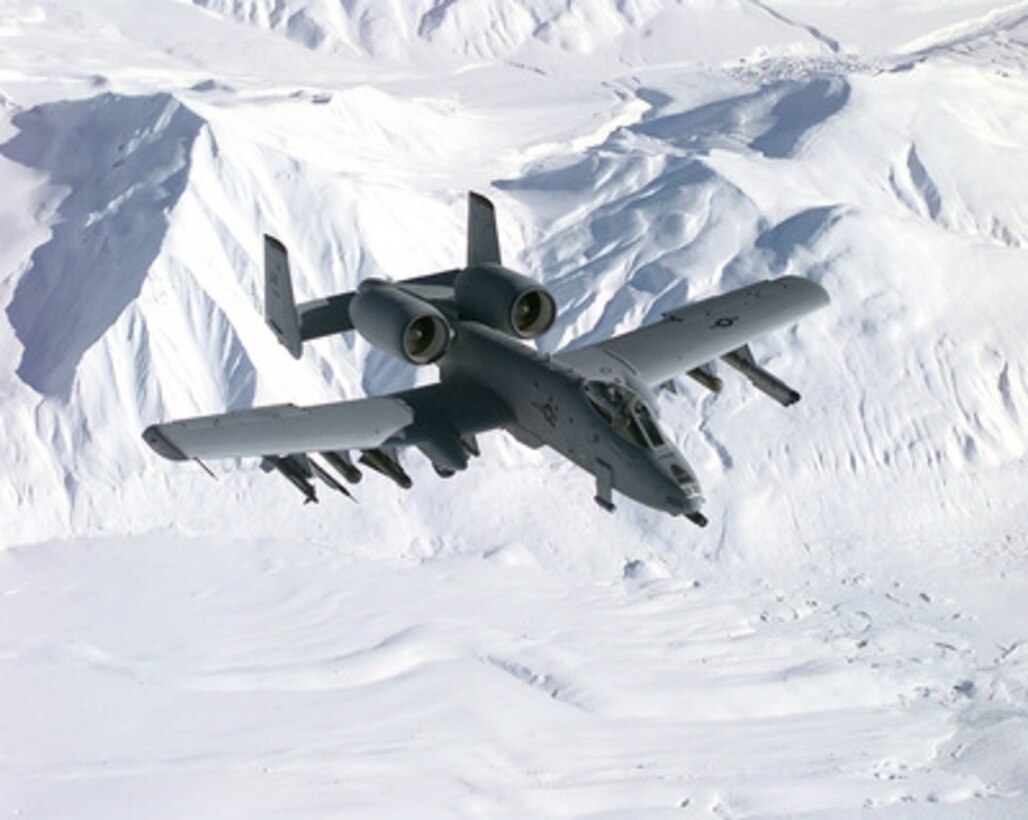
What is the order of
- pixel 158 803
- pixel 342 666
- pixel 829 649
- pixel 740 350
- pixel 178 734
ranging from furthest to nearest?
pixel 829 649, pixel 342 666, pixel 178 734, pixel 158 803, pixel 740 350

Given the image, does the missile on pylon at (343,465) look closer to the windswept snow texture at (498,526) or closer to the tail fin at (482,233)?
the tail fin at (482,233)

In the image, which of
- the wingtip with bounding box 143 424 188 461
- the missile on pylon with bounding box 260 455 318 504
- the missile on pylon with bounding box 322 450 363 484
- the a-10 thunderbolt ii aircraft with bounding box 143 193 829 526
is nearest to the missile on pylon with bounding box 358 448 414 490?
the a-10 thunderbolt ii aircraft with bounding box 143 193 829 526

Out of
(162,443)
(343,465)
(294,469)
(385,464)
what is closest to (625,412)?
(385,464)

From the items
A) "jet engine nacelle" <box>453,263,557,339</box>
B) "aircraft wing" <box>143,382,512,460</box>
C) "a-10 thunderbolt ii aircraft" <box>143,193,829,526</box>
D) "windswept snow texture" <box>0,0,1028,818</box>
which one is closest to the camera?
"a-10 thunderbolt ii aircraft" <box>143,193,829,526</box>

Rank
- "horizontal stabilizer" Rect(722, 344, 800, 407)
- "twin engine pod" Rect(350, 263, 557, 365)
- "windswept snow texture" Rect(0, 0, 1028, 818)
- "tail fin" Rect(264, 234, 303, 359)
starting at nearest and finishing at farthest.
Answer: "twin engine pod" Rect(350, 263, 557, 365), "tail fin" Rect(264, 234, 303, 359), "horizontal stabilizer" Rect(722, 344, 800, 407), "windswept snow texture" Rect(0, 0, 1028, 818)

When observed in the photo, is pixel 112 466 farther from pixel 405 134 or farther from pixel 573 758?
pixel 405 134

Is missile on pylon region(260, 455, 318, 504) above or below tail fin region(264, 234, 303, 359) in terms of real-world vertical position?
below

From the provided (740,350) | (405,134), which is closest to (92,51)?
(405,134)

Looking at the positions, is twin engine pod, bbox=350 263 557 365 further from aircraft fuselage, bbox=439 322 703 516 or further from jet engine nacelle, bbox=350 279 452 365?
aircraft fuselage, bbox=439 322 703 516
